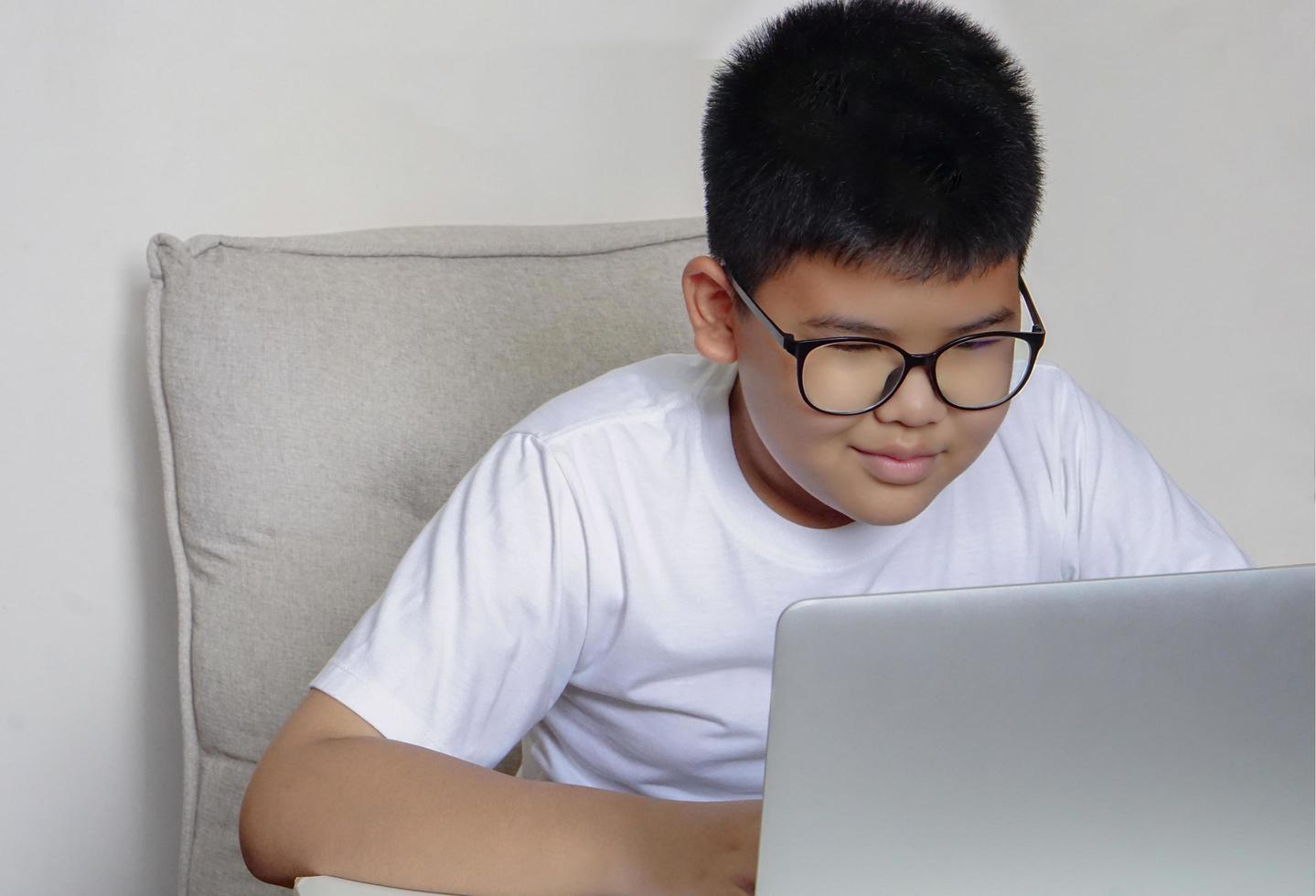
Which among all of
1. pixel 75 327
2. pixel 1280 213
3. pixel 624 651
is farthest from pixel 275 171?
pixel 1280 213

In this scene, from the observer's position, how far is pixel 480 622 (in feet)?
3.07

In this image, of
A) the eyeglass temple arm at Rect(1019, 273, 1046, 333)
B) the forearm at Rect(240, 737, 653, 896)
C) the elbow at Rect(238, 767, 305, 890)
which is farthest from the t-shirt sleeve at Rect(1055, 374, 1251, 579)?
the elbow at Rect(238, 767, 305, 890)

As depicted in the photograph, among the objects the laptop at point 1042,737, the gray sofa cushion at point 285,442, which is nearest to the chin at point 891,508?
the laptop at point 1042,737

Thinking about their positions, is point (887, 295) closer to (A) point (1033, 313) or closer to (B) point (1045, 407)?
(A) point (1033, 313)

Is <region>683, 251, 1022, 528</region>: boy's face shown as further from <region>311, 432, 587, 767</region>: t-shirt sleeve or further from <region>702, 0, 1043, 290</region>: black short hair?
<region>311, 432, 587, 767</region>: t-shirt sleeve

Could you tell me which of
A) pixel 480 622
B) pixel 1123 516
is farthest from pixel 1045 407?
pixel 480 622

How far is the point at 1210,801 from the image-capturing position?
1.75 feet

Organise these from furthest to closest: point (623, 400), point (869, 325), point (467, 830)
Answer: point (623, 400)
point (869, 325)
point (467, 830)

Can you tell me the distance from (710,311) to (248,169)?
2.22 feet

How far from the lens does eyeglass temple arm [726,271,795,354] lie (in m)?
0.88

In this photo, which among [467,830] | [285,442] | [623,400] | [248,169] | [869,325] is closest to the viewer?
[467,830]

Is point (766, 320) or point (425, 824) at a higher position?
point (766, 320)

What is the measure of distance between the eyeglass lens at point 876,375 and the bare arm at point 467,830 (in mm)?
271

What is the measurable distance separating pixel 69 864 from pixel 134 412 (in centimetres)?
49
